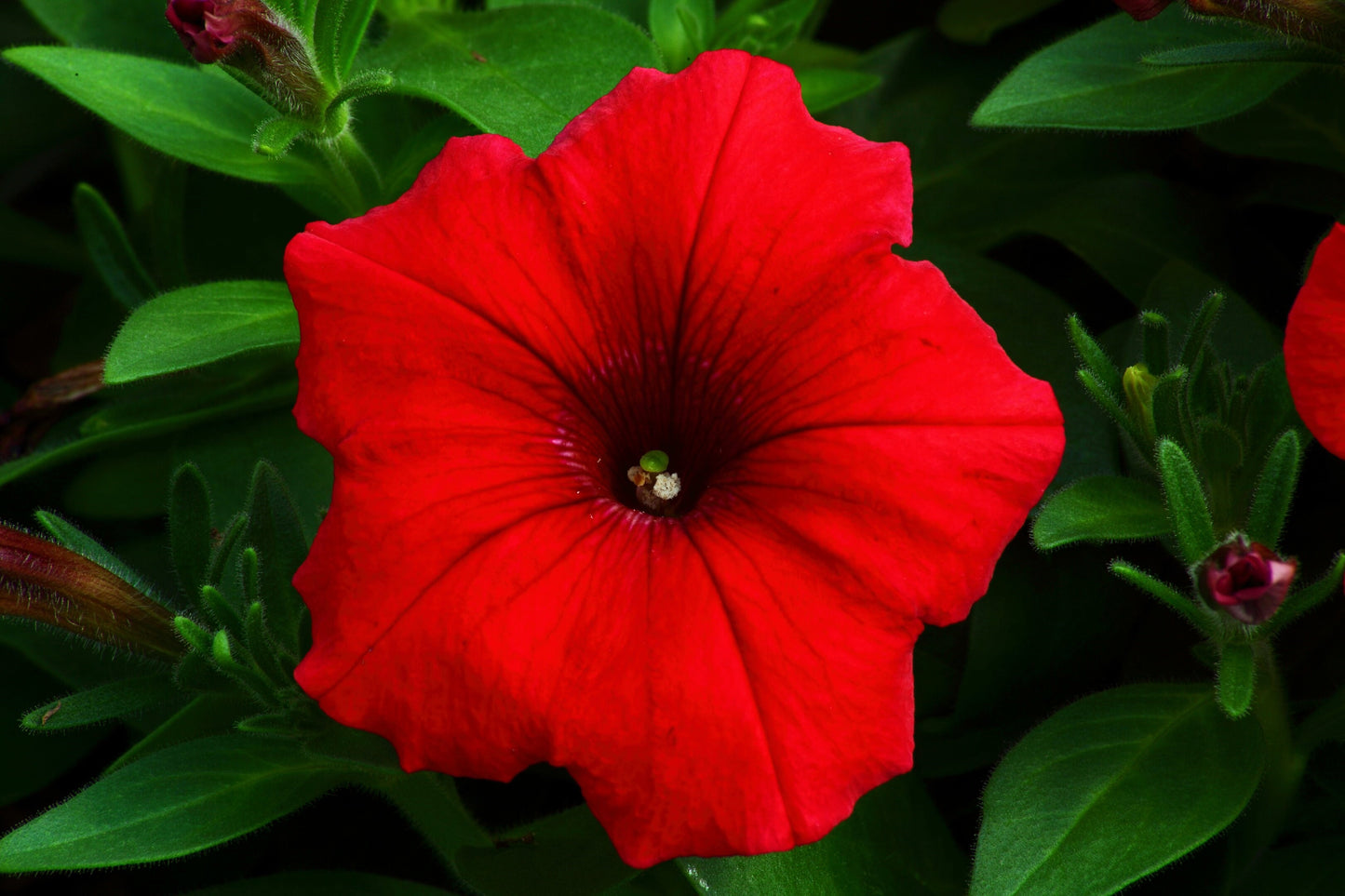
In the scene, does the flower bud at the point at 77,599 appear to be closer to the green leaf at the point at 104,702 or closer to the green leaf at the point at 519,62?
the green leaf at the point at 104,702

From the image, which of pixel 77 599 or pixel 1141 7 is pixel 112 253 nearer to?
pixel 77 599

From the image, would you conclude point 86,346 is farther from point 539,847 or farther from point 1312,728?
point 1312,728

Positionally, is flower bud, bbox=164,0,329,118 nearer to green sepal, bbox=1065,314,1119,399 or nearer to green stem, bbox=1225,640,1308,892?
green sepal, bbox=1065,314,1119,399

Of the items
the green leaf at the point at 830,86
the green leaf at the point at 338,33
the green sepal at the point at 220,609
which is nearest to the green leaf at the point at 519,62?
the green leaf at the point at 338,33

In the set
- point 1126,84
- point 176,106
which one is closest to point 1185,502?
point 1126,84

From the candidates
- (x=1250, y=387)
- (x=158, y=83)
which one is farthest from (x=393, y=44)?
(x=1250, y=387)

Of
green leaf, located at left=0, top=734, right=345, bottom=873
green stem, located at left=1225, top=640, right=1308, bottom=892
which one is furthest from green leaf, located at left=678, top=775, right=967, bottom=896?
green leaf, located at left=0, top=734, right=345, bottom=873

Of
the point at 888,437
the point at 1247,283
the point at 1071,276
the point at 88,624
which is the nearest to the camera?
the point at 888,437
